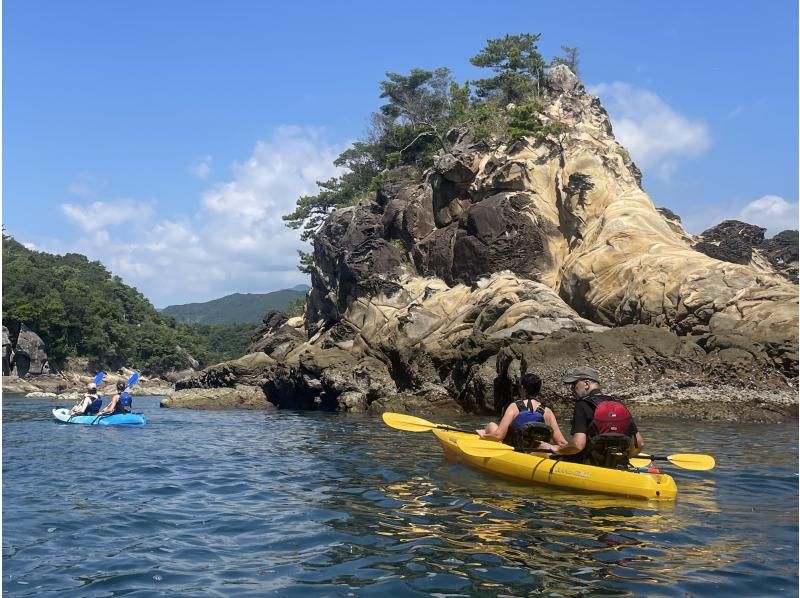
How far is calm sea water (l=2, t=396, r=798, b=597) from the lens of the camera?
4891mm

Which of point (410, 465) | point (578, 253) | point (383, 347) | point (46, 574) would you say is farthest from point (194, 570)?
point (578, 253)

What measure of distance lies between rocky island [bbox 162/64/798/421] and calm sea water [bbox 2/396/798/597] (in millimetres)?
5378

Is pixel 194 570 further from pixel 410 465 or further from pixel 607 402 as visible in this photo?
pixel 410 465

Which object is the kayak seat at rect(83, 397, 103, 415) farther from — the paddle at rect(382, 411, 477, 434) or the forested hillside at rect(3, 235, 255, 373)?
the forested hillside at rect(3, 235, 255, 373)

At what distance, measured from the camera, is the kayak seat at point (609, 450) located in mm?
7734

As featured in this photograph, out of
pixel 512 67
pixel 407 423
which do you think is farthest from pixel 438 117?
pixel 407 423

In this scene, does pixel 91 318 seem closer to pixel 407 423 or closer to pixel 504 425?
pixel 407 423

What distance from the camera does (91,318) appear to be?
67562 mm

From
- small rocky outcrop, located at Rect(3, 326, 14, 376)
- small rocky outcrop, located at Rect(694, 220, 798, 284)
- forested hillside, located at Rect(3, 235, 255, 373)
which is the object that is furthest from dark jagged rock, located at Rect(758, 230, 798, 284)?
forested hillside, located at Rect(3, 235, 255, 373)

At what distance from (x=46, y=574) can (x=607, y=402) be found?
555cm

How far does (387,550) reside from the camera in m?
5.70

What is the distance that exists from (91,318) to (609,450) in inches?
2661

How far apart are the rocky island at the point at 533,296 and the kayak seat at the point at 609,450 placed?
28.4 ft

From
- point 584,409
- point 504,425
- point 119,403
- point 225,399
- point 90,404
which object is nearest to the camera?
point 584,409
